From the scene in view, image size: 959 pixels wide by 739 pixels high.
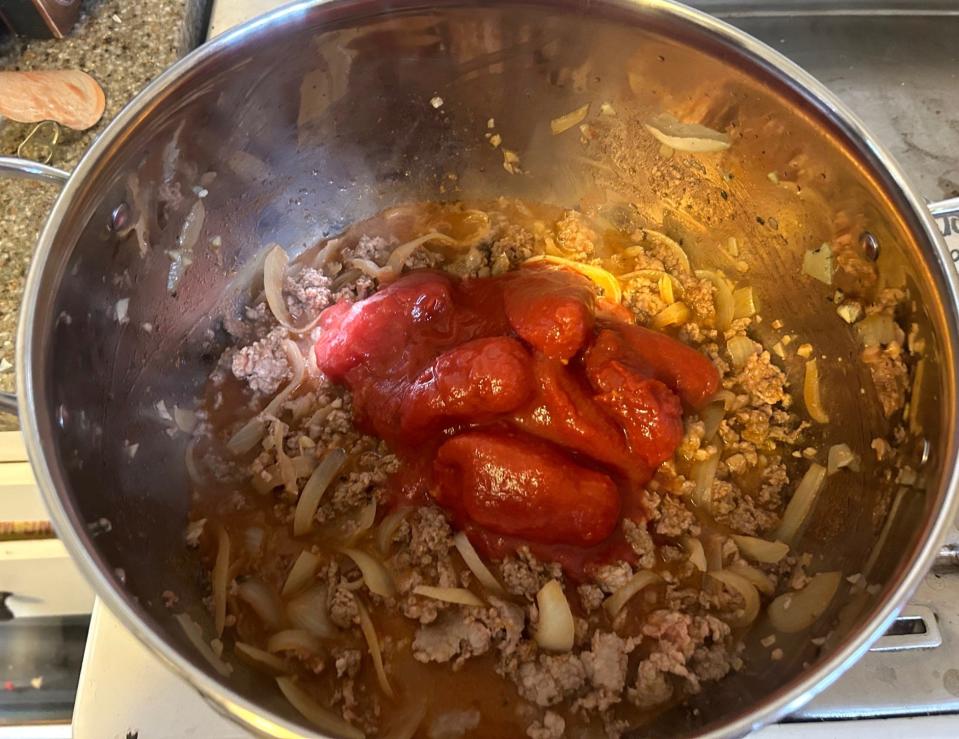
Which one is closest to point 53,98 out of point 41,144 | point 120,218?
point 41,144

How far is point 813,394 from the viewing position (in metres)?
1.77

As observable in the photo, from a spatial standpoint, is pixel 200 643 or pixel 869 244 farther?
pixel 869 244

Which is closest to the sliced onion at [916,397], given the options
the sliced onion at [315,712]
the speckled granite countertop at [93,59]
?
the sliced onion at [315,712]

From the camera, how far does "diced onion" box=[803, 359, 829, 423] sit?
174cm

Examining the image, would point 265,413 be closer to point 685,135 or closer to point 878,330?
point 685,135

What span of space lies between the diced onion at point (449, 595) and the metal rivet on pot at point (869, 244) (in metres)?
1.06

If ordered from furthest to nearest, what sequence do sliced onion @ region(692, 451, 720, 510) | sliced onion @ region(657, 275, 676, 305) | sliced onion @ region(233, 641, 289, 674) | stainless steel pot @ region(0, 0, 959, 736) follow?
sliced onion @ region(657, 275, 676, 305) → sliced onion @ region(692, 451, 720, 510) → sliced onion @ region(233, 641, 289, 674) → stainless steel pot @ region(0, 0, 959, 736)

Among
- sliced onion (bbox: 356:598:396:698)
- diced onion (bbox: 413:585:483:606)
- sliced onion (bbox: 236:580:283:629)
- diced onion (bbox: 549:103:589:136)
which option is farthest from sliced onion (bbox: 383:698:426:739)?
diced onion (bbox: 549:103:589:136)

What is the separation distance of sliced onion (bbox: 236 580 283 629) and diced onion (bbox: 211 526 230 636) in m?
0.03

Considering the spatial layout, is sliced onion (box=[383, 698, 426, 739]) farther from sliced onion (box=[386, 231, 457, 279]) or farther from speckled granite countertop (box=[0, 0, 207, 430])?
speckled granite countertop (box=[0, 0, 207, 430])

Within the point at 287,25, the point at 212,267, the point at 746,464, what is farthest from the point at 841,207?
the point at 212,267

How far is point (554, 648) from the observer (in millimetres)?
1479

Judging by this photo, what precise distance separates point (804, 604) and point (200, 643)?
113 centimetres

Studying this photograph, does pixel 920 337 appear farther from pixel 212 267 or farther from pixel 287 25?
pixel 212 267
